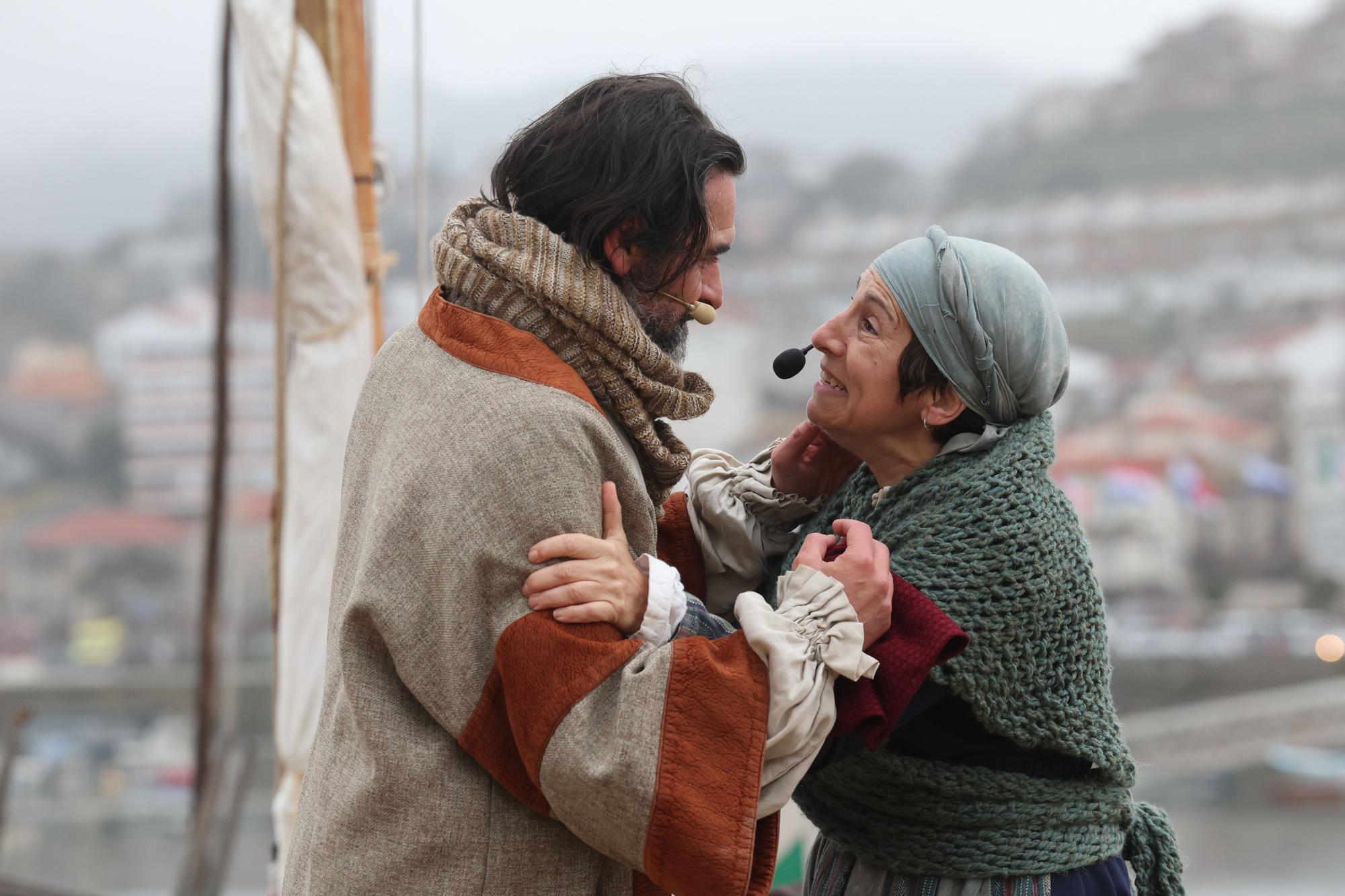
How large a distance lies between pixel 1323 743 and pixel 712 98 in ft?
67.5

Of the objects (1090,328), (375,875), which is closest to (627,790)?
(375,875)

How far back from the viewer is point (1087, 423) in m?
25.1

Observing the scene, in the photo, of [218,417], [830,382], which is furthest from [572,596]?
[218,417]

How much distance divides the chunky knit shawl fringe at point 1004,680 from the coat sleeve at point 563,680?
26 cm

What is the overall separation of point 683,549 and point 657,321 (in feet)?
1.36

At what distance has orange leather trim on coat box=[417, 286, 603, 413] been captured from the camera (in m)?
1.37

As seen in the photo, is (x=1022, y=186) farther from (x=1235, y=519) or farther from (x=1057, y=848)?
(x=1057, y=848)

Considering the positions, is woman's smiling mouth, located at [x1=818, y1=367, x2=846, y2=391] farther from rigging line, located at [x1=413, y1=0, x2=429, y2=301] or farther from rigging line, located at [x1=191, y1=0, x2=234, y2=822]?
rigging line, located at [x1=191, y1=0, x2=234, y2=822]

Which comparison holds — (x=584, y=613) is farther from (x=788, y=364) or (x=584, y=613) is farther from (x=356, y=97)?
(x=356, y=97)

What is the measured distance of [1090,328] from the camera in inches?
1019

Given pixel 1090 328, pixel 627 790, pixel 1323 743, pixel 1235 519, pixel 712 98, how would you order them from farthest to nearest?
pixel 1090 328
pixel 1235 519
pixel 1323 743
pixel 712 98
pixel 627 790

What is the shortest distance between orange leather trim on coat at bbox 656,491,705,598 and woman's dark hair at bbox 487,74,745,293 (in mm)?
447

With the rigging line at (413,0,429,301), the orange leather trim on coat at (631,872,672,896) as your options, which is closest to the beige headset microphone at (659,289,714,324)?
the orange leather trim on coat at (631,872,672,896)

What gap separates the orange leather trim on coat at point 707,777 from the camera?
4.10 feet
